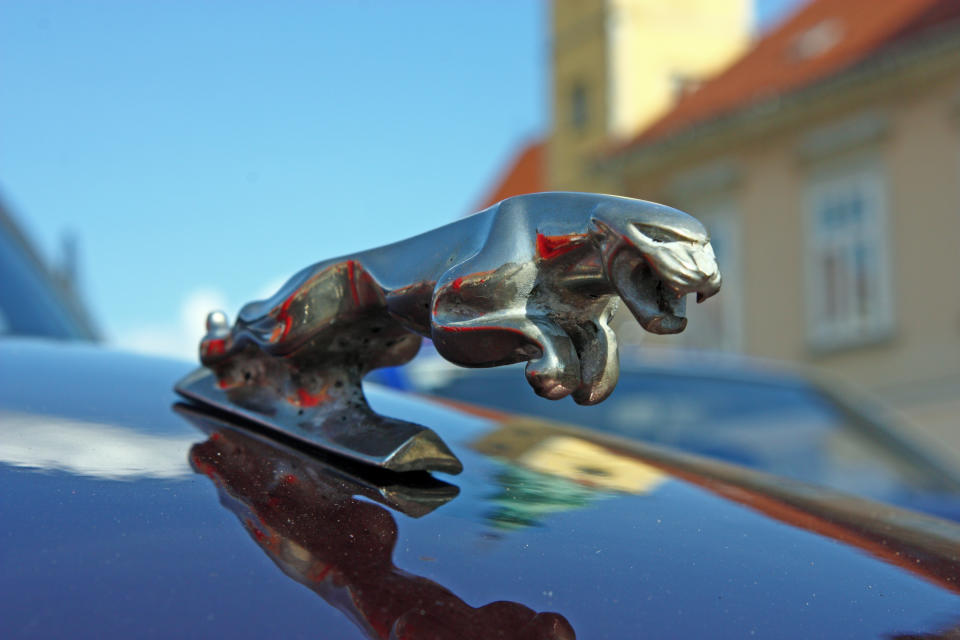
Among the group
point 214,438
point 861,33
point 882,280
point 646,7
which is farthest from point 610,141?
point 214,438

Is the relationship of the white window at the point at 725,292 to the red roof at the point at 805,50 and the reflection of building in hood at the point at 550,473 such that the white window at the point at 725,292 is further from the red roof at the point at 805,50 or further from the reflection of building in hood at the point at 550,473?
the reflection of building in hood at the point at 550,473

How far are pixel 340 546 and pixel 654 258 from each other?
29 cm

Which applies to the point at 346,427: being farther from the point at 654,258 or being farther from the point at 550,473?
the point at 654,258

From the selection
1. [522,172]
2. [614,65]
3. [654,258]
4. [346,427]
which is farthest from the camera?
[522,172]

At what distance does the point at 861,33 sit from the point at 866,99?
8.51ft

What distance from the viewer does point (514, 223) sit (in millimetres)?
798

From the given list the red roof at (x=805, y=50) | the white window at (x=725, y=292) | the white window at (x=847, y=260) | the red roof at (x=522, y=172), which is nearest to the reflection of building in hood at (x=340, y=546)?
the white window at (x=847, y=260)

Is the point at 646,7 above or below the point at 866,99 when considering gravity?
above

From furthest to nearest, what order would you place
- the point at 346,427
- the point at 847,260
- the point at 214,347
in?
the point at 847,260, the point at 214,347, the point at 346,427

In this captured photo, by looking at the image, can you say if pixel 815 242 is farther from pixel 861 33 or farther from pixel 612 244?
pixel 612 244

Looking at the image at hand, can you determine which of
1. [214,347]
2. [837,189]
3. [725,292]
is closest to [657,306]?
[214,347]

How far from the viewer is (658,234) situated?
0.71m

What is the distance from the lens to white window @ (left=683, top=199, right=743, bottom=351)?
21078mm

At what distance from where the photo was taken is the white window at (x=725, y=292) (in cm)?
2108
